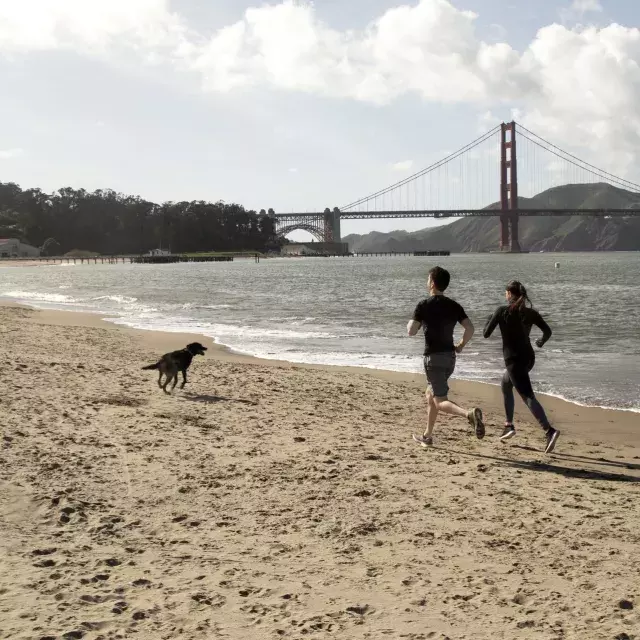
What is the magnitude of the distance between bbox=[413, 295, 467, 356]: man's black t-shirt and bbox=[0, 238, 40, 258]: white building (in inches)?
5036

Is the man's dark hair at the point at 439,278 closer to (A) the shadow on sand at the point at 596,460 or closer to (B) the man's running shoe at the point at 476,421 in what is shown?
(B) the man's running shoe at the point at 476,421

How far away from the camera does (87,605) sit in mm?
3184

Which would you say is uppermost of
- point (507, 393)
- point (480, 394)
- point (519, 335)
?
point (519, 335)

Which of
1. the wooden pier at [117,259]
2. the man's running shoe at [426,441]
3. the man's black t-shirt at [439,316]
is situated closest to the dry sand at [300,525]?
the man's running shoe at [426,441]

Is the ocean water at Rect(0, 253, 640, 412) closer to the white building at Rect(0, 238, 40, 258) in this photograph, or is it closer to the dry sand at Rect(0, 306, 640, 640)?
the dry sand at Rect(0, 306, 640, 640)

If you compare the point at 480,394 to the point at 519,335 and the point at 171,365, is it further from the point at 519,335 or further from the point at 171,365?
the point at 171,365

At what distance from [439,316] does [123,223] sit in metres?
155

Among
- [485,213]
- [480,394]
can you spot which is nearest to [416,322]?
[480,394]

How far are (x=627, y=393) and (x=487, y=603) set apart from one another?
746cm

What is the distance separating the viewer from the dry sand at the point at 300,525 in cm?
315

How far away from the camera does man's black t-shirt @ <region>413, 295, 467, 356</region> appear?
5703 millimetres

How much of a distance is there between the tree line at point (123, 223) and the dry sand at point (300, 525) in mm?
137603

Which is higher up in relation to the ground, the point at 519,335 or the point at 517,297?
the point at 517,297

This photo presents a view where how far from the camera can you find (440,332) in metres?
5.75
